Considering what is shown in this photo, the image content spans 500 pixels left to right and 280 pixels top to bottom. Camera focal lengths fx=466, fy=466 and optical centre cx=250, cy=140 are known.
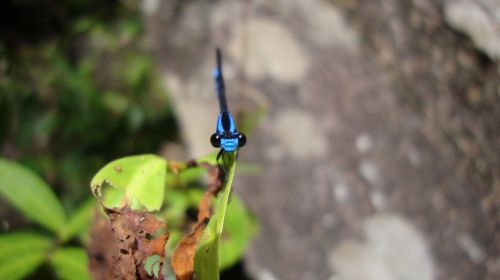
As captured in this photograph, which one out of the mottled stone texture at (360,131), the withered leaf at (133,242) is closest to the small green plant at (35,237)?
the withered leaf at (133,242)

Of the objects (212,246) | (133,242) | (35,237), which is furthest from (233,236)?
(212,246)

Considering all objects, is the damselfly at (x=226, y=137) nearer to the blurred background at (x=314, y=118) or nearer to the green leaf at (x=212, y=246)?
the green leaf at (x=212, y=246)

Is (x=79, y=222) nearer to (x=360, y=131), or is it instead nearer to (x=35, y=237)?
(x=35, y=237)

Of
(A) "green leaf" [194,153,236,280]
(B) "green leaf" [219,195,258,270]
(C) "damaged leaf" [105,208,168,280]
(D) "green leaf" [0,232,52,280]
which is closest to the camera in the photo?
(A) "green leaf" [194,153,236,280]

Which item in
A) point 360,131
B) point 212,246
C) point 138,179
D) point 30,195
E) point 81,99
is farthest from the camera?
point 81,99

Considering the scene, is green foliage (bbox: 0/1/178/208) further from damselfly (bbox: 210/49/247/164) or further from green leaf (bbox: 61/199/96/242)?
damselfly (bbox: 210/49/247/164)

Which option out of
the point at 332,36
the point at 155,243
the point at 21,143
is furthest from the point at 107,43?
the point at 155,243

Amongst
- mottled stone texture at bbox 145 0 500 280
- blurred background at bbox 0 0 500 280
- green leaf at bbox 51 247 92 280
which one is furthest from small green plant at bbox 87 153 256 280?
mottled stone texture at bbox 145 0 500 280
